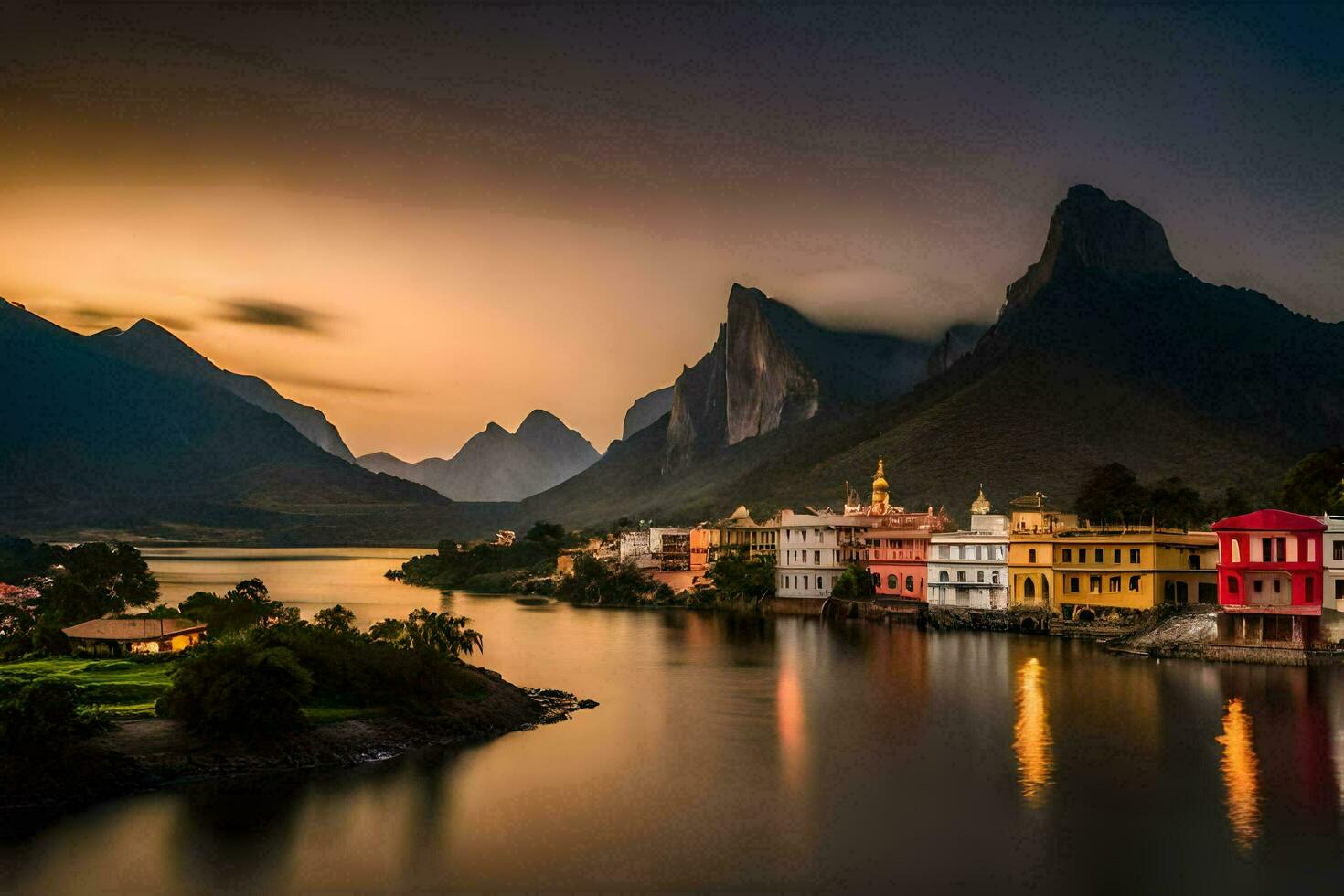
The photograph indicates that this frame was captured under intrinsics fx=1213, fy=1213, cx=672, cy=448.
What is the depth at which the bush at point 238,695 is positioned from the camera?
3148 cm

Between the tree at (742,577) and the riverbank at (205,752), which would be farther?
the tree at (742,577)

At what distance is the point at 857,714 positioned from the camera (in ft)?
138

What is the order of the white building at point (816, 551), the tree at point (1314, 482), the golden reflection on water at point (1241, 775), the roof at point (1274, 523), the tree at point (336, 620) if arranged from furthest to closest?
1. the white building at point (816, 551)
2. the tree at point (1314, 482)
3. the roof at point (1274, 523)
4. the tree at point (336, 620)
5. the golden reflection on water at point (1241, 775)

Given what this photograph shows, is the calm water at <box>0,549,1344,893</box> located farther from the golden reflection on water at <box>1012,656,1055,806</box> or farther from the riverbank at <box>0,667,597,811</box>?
the riverbank at <box>0,667,597,811</box>

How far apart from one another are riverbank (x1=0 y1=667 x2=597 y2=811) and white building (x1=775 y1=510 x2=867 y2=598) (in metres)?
48.1

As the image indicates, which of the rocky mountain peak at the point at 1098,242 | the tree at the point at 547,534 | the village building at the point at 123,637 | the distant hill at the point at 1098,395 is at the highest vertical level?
the rocky mountain peak at the point at 1098,242

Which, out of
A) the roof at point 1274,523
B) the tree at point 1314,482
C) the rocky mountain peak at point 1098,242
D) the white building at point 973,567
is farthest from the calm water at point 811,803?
the rocky mountain peak at point 1098,242

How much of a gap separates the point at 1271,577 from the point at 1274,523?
2470mm

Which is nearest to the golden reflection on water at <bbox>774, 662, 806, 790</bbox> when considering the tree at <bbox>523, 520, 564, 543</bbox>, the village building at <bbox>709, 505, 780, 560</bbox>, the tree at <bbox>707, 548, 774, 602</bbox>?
the tree at <bbox>707, 548, 774, 602</bbox>

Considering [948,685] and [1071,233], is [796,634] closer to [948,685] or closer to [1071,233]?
[948,685]

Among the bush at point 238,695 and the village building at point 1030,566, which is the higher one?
the village building at point 1030,566

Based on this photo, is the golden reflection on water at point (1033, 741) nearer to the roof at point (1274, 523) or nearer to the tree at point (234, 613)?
the roof at point (1274, 523)

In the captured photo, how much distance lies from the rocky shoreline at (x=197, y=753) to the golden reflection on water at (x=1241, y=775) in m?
20.5

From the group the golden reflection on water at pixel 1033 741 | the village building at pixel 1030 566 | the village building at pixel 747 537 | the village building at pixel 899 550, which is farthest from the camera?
the village building at pixel 747 537
